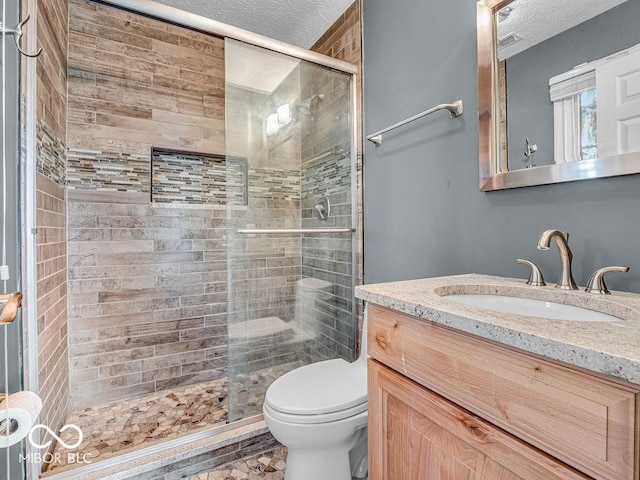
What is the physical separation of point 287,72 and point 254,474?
2.04m

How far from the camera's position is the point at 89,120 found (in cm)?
194

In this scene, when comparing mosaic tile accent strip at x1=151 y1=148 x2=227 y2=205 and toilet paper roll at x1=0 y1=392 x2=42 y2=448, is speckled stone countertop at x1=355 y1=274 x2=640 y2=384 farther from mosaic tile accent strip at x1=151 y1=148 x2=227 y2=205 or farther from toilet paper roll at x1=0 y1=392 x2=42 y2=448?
mosaic tile accent strip at x1=151 y1=148 x2=227 y2=205

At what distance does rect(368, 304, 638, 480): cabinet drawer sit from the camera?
0.44m

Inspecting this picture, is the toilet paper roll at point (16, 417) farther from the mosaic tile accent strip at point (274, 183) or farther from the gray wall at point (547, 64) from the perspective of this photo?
the gray wall at point (547, 64)

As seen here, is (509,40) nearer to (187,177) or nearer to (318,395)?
(318,395)

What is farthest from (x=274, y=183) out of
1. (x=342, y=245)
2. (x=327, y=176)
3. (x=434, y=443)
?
(x=434, y=443)

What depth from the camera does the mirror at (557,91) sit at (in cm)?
84

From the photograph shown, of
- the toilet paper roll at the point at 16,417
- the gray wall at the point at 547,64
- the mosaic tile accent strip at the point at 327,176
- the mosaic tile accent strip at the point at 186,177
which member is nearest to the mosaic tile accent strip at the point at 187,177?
the mosaic tile accent strip at the point at 186,177

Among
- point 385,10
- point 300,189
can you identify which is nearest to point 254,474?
point 300,189

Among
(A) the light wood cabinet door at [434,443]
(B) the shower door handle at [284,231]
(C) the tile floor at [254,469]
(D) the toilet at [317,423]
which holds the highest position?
(B) the shower door handle at [284,231]

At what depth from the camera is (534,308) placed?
0.91 metres

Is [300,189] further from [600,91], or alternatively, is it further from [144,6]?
[600,91]

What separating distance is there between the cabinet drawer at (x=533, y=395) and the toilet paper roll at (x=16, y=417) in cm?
94

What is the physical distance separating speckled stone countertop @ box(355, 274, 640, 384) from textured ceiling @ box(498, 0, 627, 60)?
2.61ft
